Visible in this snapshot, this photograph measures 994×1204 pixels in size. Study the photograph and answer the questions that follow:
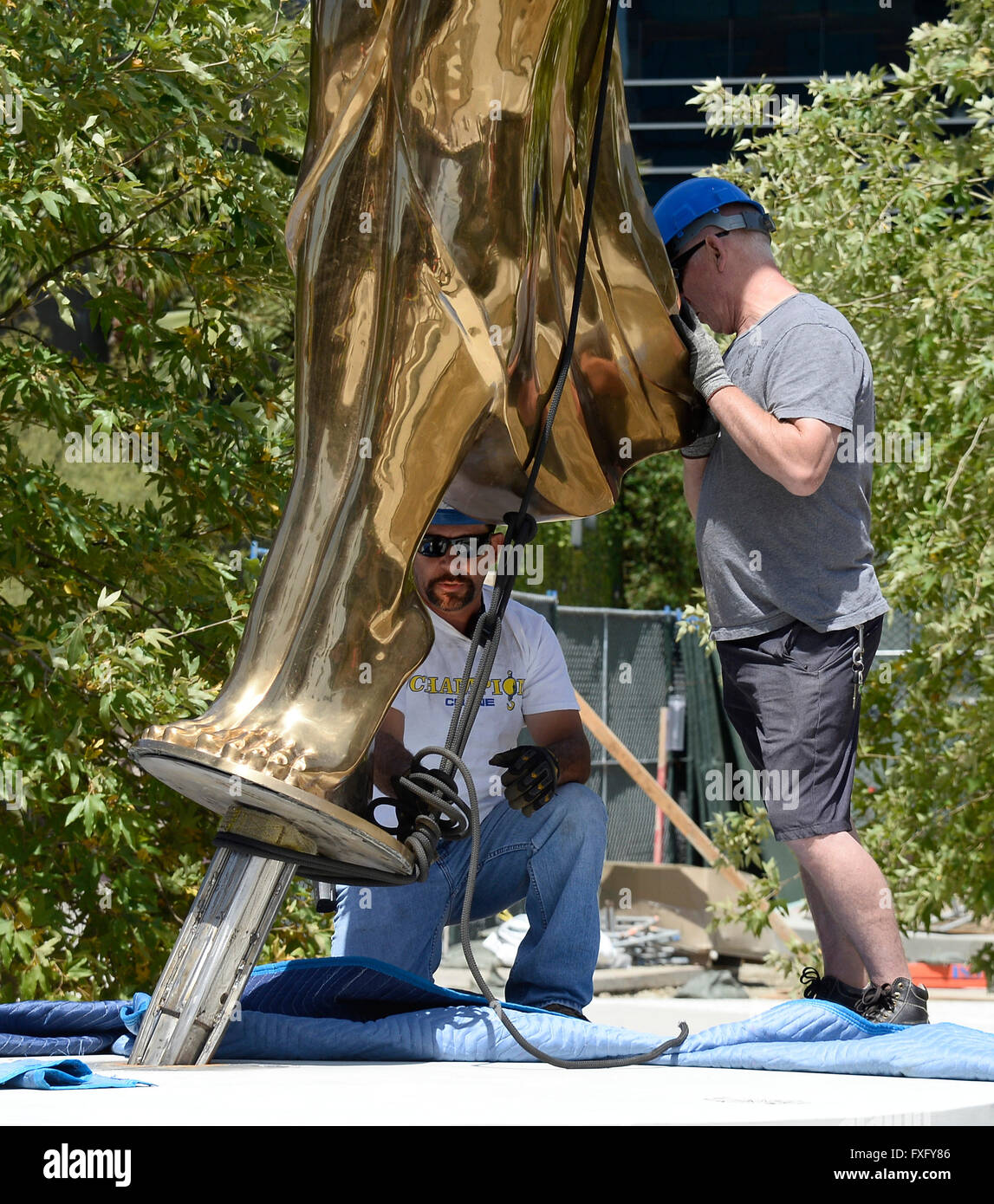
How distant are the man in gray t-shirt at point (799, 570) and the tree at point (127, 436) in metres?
1.08

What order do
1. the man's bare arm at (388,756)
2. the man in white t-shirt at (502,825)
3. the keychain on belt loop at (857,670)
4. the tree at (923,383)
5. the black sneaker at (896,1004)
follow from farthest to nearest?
the tree at (923,383) → the man in white t-shirt at (502,825) → the man's bare arm at (388,756) → the keychain on belt loop at (857,670) → the black sneaker at (896,1004)

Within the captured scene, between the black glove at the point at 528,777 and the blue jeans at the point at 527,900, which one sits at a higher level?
the black glove at the point at 528,777

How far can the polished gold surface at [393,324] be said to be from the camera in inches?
85.1

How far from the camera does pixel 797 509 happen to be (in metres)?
2.64

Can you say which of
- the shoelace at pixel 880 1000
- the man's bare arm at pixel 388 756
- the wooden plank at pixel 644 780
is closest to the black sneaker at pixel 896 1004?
the shoelace at pixel 880 1000

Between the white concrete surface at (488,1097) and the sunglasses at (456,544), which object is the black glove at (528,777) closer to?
the sunglasses at (456,544)

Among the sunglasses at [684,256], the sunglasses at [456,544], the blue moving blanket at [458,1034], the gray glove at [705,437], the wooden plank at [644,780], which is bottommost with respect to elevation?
the wooden plank at [644,780]

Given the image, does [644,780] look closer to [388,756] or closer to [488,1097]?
[388,756]

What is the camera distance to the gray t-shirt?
260 cm

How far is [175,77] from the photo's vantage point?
3.29 metres

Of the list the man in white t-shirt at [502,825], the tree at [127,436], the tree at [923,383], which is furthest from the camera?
the tree at [923,383]

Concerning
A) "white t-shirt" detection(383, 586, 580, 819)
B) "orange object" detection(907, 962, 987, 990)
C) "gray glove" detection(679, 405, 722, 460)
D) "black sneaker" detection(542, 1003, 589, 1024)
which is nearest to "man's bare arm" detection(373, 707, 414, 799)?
"white t-shirt" detection(383, 586, 580, 819)

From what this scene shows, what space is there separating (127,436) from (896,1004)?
76.7 inches

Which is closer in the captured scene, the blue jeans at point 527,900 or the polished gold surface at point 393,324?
the polished gold surface at point 393,324
